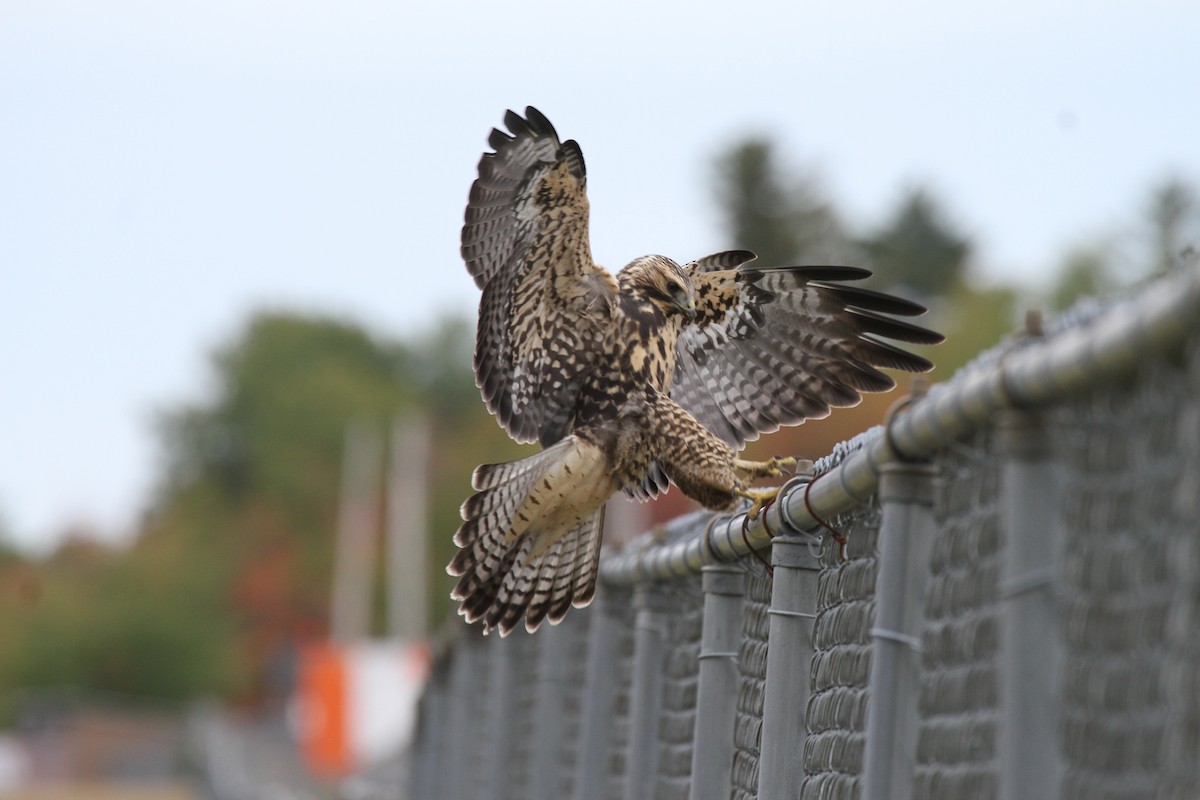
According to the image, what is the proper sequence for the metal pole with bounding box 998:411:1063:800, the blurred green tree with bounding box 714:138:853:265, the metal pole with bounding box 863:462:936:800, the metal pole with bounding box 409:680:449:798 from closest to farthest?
the metal pole with bounding box 998:411:1063:800 < the metal pole with bounding box 863:462:936:800 < the metal pole with bounding box 409:680:449:798 < the blurred green tree with bounding box 714:138:853:265

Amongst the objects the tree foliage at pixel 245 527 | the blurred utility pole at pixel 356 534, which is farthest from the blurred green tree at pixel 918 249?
the blurred utility pole at pixel 356 534

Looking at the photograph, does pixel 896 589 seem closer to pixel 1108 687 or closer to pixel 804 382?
pixel 1108 687

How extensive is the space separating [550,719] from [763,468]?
861mm

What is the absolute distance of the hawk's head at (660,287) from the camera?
226 inches

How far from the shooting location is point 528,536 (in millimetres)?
5383

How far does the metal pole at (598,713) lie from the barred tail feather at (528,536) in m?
0.93

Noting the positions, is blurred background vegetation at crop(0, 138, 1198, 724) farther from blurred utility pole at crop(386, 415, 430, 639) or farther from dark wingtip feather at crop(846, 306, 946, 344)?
dark wingtip feather at crop(846, 306, 946, 344)

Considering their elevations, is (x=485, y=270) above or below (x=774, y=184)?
below

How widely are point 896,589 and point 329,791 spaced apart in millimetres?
24339

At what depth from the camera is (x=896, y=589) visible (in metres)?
2.07

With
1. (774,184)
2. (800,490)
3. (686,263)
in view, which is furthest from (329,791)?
(774,184)

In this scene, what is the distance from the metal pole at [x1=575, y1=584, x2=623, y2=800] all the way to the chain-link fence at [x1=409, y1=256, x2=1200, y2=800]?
45 cm

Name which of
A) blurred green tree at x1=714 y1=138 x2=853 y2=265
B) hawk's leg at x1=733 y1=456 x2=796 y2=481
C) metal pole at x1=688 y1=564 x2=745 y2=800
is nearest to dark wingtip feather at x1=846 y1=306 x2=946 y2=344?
hawk's leg at x1=733 y1=456 x2=796 y2=481

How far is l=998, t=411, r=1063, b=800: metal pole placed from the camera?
5.33 ft
